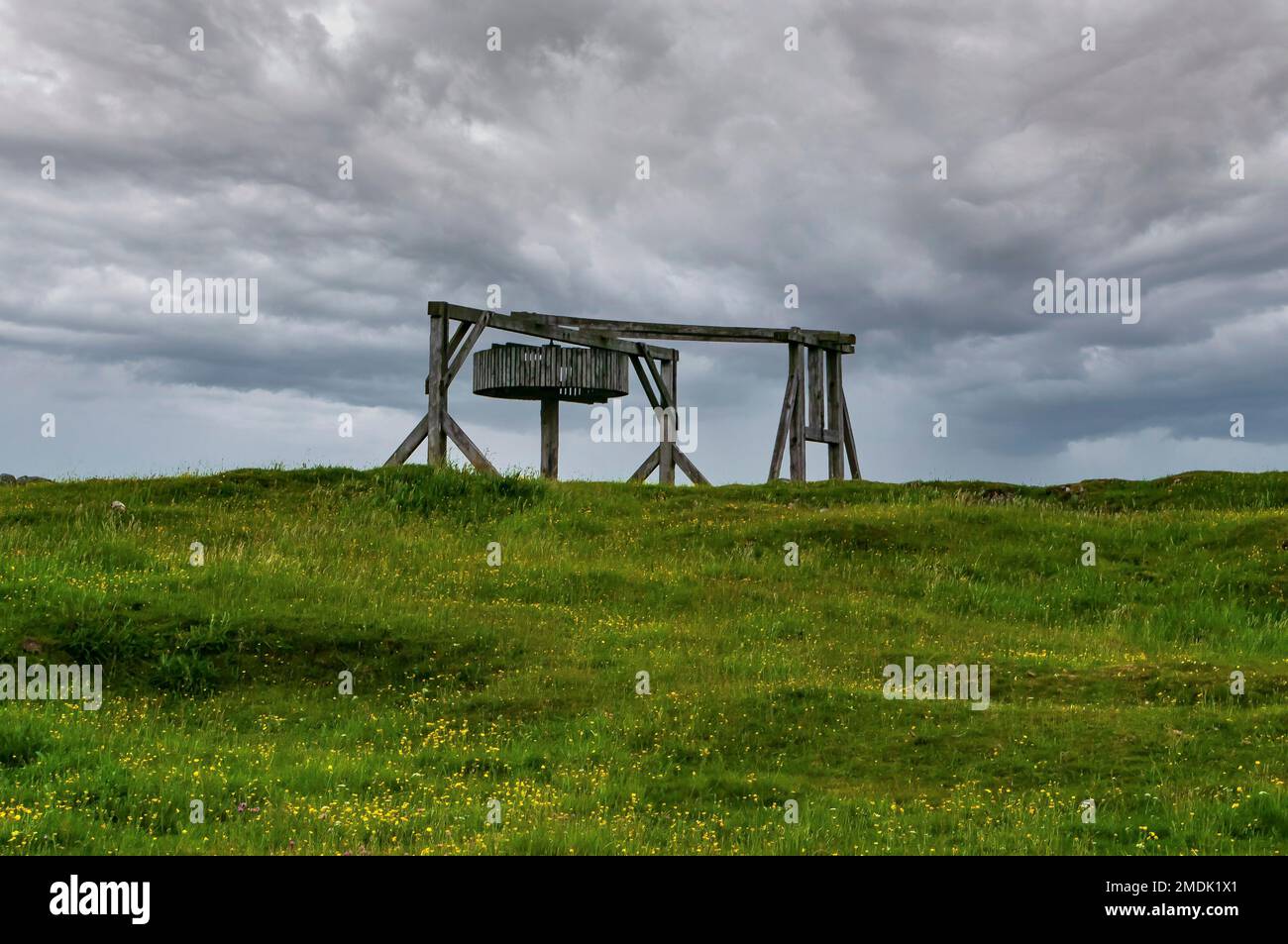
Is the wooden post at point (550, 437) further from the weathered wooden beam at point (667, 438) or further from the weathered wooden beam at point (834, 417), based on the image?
the weathered wooden beam at point (834, 417)

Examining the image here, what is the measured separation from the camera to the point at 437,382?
27797 mm

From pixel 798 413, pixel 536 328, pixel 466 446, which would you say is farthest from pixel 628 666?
pixel 798 413

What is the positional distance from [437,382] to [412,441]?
1.68m

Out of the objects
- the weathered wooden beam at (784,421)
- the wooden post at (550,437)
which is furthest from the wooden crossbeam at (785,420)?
the wooden post at (550,437)

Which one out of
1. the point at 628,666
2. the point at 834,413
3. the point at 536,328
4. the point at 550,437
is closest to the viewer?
the point at 628,666

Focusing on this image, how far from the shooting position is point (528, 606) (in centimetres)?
1845

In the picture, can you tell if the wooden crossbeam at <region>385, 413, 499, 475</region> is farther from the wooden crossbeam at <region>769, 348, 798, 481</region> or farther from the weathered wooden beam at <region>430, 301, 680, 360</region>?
the wooden crossbeam at <region>769, 348, 798, 481</region>

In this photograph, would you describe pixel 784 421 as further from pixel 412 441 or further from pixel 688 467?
pixel 412 441

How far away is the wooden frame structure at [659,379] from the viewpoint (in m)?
28.0

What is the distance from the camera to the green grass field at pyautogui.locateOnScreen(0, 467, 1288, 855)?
992 centimetres

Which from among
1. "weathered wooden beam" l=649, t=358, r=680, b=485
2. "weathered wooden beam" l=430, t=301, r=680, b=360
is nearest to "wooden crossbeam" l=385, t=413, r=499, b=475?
"weathered wooden beam" l=430, t=301, r=680, b=360

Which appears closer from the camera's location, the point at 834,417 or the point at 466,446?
the point at 466,446
